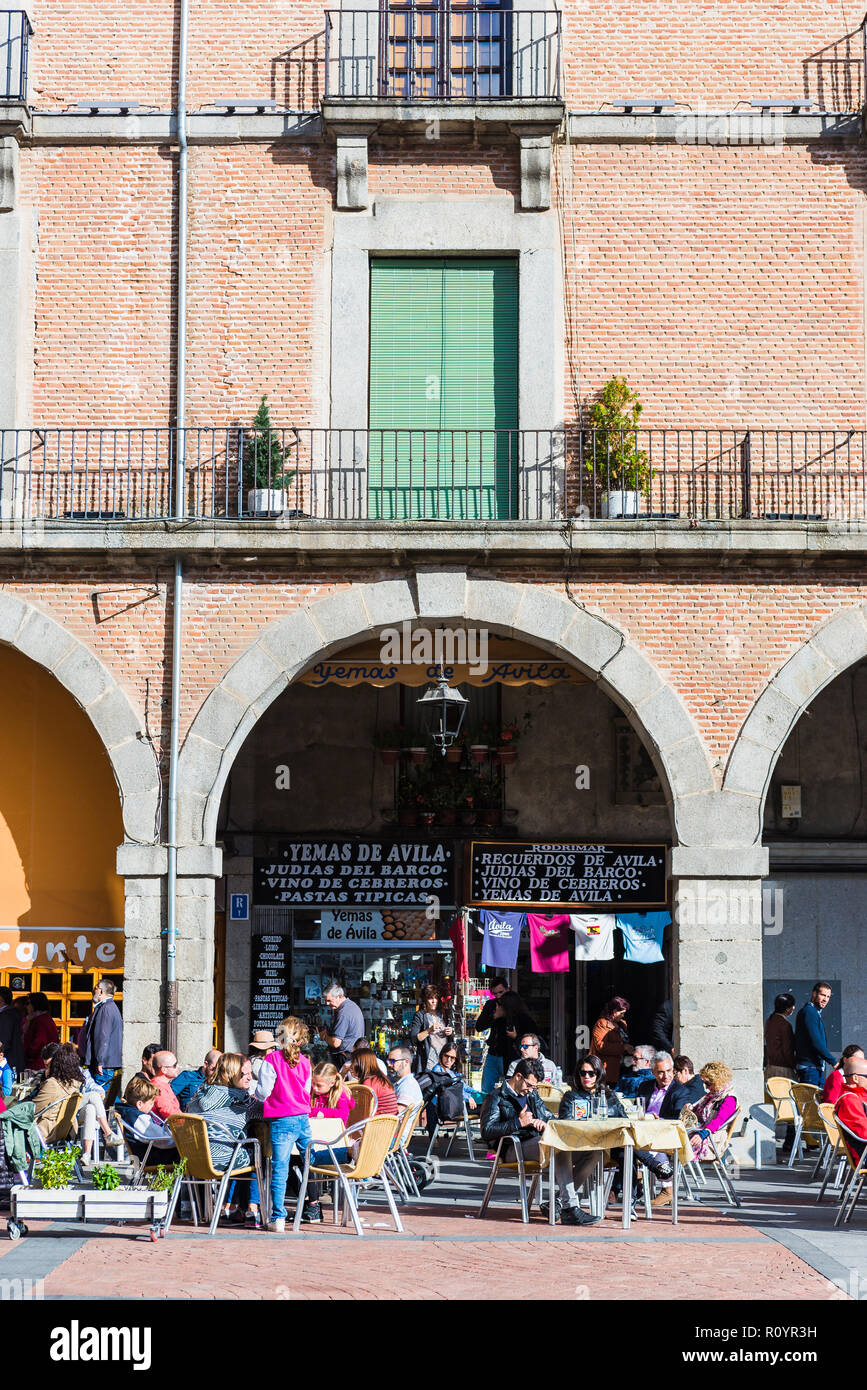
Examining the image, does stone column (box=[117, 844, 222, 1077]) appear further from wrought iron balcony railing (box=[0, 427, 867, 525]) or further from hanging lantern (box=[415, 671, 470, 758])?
hanging lantern (box=[415, 671, 470, 758])

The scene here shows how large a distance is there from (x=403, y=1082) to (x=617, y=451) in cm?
646

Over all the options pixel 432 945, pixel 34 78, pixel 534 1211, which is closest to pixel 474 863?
pixel 432 945

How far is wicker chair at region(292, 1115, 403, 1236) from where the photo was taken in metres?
11.0

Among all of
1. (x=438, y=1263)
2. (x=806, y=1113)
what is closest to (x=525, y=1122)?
(x=438, y=1263)

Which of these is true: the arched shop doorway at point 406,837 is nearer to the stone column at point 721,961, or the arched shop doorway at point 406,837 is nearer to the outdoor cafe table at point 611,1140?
the stone column at point 721,961

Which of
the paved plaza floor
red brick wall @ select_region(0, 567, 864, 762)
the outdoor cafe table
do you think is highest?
red brick wall @ select_region(0, 567, 864, 762)

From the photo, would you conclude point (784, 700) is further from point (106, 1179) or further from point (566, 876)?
point (106, 1179)

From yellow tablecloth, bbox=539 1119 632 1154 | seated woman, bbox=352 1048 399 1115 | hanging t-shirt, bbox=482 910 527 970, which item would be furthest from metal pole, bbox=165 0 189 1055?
yellow tablecloth, bbox=539 1119 632 1154

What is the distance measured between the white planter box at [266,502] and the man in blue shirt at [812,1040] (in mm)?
6990

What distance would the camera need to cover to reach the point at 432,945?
18.8 metres

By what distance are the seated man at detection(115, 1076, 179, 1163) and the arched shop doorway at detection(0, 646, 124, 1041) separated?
523cm

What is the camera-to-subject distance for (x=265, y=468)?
16.0 metres

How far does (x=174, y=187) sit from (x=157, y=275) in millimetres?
951

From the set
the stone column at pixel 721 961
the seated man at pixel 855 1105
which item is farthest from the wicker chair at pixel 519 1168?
the stone column at pixel 721 961
